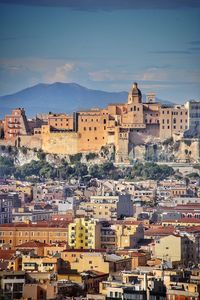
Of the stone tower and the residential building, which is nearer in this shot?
the residential building

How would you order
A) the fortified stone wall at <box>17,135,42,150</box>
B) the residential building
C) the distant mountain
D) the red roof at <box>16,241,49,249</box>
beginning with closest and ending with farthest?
the red roof at <box>16,241,49,249</box>, the residential building, the fortified stone wall at <box>17,135,42,150</box>, the distant mountain

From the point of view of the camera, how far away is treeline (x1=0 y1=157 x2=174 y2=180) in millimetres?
62638

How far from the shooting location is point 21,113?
6856 cm

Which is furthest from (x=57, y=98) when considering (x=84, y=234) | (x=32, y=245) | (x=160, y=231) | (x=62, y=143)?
(x=32, y=245)

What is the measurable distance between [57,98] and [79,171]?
1387cm

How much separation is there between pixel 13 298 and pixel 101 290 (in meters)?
1.83

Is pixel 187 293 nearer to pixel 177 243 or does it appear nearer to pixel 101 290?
pixel 101 290

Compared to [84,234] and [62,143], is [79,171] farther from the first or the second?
[84,234]

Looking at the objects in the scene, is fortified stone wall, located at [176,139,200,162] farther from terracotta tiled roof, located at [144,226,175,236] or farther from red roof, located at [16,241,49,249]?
red roof, located at [16,241,49,249]

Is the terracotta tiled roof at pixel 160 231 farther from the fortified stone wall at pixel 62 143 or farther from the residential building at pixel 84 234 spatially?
the fortified stone wall at pixel 62 143

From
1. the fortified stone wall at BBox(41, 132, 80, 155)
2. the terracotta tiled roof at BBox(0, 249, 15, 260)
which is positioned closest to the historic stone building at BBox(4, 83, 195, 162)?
the fortified stone wall at BBox(41, 132, 80, 155)

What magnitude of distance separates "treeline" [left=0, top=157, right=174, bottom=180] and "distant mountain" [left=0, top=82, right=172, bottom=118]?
98.5 inches

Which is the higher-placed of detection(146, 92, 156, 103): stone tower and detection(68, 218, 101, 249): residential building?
detection(146, 92, 156, 103): stone tower

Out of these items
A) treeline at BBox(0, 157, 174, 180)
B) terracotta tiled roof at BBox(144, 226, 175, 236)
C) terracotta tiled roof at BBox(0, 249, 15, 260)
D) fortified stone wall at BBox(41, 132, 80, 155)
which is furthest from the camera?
fortified stone wall at BBox(41, 132, 80, 155)
